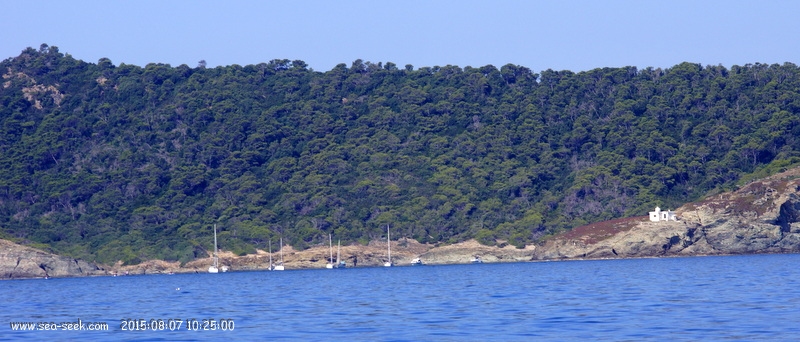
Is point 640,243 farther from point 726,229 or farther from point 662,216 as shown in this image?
point 726,229

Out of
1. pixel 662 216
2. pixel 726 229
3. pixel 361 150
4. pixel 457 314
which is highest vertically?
pixel 361 150

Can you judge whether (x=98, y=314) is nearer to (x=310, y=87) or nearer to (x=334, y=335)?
(x=334, y=335)

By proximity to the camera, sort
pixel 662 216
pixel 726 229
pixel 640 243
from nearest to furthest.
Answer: pixel 726 229, pixel 640 243, pixel 662 216

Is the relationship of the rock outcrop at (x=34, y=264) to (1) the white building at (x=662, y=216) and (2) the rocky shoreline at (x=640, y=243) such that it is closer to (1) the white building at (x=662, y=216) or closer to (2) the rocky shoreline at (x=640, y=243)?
(2) the rocky shoreline at (x=640, y=243)

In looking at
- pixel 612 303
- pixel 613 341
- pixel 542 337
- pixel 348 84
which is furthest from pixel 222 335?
pixel 348 84

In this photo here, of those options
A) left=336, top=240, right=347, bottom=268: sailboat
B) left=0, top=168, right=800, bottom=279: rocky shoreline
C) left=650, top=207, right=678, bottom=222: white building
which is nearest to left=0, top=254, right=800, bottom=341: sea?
left=0, top=168, right=800, bottom=279: rocky shoreline

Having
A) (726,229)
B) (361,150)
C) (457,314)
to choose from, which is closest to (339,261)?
(361,150)

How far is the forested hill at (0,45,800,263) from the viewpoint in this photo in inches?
4560

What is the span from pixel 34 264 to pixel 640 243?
59618 millimetres

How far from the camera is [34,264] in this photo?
100875mm

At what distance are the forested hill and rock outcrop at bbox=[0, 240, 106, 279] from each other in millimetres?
5966

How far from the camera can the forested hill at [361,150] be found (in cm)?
11581

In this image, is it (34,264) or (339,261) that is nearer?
(34,264)

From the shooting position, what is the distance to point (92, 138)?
143m
